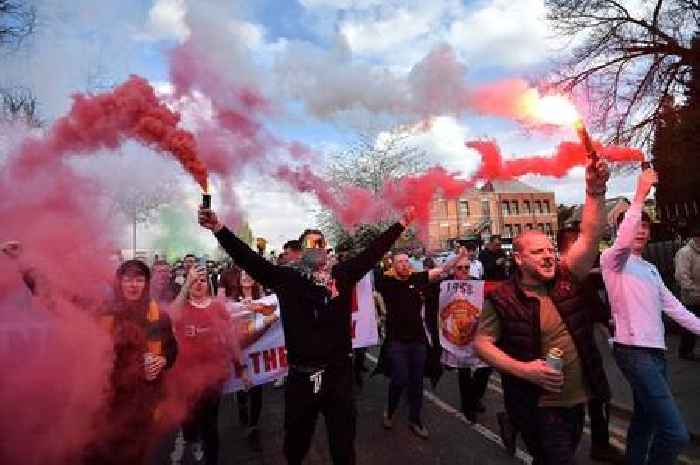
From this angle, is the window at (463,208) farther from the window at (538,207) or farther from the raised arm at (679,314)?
the raised arm at (679,314)

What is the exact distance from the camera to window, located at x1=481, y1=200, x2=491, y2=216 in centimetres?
6919

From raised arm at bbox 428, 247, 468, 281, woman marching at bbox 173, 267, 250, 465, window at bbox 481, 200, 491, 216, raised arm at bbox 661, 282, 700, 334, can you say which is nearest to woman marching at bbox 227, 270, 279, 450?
woman marching at bbox 173, 267, 250, 465

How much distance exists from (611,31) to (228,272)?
1366cm

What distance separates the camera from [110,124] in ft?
17.8

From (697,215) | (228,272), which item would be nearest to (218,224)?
(228,272)

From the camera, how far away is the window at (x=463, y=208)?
63.0 meters

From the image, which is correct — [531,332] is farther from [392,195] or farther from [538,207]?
[538,207]

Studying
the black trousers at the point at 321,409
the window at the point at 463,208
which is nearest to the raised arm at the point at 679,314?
the black trousers at the point at 321,409

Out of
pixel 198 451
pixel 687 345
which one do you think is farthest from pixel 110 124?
pixel 687 345

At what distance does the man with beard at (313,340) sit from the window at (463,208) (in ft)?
194

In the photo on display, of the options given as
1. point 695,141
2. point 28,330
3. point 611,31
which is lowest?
point 28,330

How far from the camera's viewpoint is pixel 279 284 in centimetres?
441

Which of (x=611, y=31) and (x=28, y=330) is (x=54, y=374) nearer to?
(x=28, y=330)

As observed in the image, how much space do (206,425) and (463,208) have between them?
60.7 m
